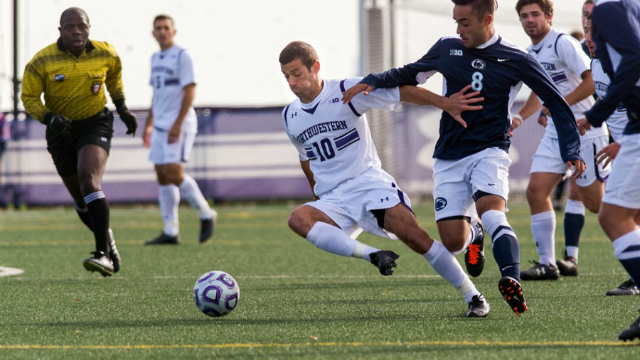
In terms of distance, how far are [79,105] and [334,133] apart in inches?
112

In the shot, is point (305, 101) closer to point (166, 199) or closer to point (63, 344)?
point (63, 344)

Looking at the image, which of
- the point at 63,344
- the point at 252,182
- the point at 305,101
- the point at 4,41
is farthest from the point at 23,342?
the point at 4,41

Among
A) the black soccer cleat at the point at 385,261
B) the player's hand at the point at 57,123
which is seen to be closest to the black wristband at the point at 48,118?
the player's hand at the point at 57,123

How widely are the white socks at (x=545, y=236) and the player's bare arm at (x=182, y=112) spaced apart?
15.5 feet

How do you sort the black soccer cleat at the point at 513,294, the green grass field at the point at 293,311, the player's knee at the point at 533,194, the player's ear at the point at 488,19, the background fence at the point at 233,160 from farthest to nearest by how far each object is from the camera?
the background fence at the point at 233,160, the player's knee at the point at 533,194, the player's ear at the point at 488,19, the black soccer cleat at the point at 513,294, the green grass field at the point at 293,311

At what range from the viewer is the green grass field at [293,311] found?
4.69 meters

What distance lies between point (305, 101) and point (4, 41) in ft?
48.2

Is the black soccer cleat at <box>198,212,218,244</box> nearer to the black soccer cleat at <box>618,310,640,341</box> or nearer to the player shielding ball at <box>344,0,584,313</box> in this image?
the player shielding ball at <box>344,0,584,313</box>

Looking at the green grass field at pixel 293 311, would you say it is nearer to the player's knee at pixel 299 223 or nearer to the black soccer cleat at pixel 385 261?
the black soccer cleat at pixel 385 261

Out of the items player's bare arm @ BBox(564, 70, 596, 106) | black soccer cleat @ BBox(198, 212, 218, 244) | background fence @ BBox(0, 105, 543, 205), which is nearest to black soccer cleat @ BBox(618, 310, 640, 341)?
player's bare arm @ BBox(564, 70, 596, 106)

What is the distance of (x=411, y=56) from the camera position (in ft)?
62.3

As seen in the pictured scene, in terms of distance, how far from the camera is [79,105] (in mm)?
8297

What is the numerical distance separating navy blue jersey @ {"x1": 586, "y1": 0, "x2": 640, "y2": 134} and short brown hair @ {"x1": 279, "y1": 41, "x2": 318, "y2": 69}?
1.98 m

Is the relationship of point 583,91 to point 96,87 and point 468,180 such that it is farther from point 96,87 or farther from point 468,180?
point 96,87
